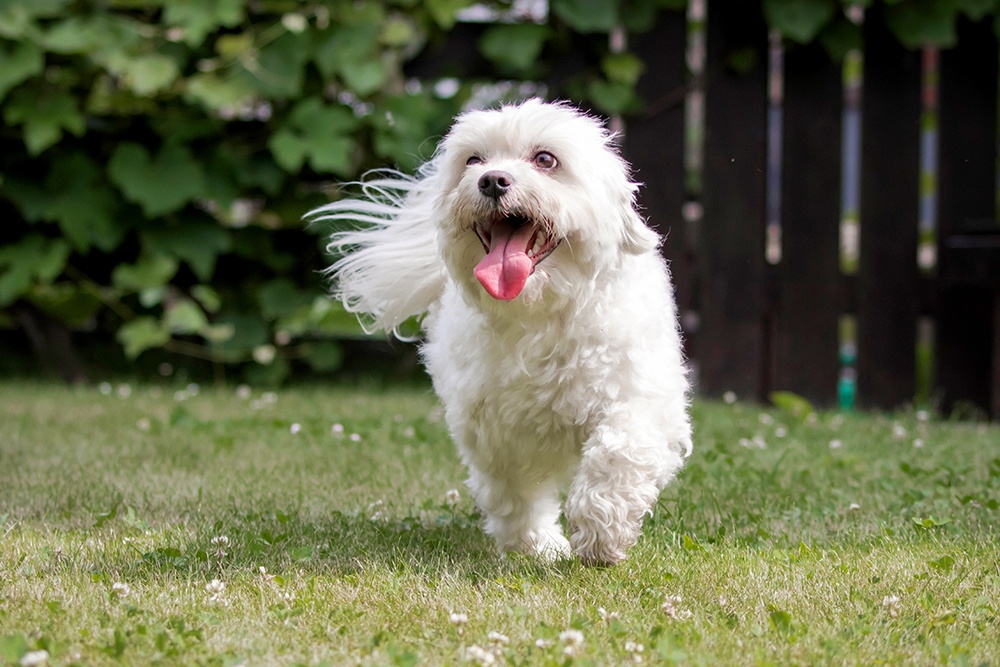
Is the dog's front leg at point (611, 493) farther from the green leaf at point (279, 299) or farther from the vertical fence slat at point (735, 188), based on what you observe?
the green leaf at point (279, 299)

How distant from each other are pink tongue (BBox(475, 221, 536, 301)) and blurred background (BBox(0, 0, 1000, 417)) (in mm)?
3238

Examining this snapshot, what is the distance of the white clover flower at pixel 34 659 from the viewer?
1980mm

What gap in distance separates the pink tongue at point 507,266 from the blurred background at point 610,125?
3238 millimetres

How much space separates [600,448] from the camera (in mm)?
2871

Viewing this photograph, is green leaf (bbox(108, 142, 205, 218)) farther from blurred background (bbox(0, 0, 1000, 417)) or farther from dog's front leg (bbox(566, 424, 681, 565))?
dog's front leg (bbox(566, 424, 681, 565))

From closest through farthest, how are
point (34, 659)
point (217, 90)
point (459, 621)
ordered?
1. point (34, 659)
2. point (459, 621)
3. point (217, 90)

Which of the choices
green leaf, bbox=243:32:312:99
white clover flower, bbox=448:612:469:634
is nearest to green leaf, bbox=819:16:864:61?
green leaf, bbox=243:32:312:99

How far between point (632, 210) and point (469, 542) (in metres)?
1.03

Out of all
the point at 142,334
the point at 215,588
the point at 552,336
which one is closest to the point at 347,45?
the point at 142,334

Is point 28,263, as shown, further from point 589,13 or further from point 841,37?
point 841,37

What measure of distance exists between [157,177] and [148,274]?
530 mm

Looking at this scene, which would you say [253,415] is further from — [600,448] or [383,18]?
[600,448]

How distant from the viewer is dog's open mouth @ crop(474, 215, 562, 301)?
2789 mm

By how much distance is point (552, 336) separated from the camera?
9.79 feet
